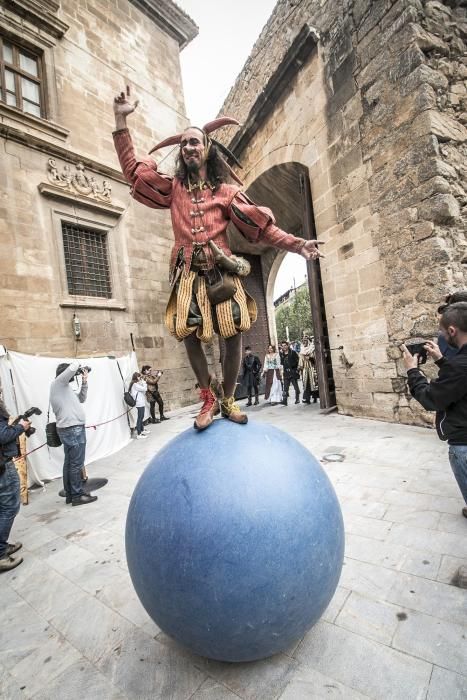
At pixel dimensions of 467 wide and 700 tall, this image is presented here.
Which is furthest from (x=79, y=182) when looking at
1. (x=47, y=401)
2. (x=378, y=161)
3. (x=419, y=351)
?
(x=419, y=351)

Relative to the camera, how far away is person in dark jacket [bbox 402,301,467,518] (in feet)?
7.72

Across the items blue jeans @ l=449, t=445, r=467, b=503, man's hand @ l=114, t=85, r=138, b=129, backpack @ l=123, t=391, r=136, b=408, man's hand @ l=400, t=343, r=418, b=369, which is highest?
man's hand @ l=114, t=85, r=138, b=129

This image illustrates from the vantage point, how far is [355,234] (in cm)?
677

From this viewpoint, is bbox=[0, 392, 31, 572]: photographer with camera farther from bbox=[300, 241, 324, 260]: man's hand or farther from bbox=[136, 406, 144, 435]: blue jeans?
bbox=[136, 406, 144, 435]: blue jeans

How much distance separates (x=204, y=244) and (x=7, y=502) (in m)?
3.28

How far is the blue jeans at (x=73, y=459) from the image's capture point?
15.1 ft

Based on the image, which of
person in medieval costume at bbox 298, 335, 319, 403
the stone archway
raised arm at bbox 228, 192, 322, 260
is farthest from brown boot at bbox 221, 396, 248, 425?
person in medieval costume at bbox 298, 335, 319, 403

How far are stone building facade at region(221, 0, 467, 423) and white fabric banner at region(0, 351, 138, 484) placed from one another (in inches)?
197

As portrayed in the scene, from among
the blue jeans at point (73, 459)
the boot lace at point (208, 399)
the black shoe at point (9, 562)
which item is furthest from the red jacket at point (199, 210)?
the blue jeans at point (73, 459)

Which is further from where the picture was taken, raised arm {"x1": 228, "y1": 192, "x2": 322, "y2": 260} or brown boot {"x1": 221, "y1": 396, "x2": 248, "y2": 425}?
raised arm {"x1": 228, "y1": 192, "x2": 322, "y2": 260}

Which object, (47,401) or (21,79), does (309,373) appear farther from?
(21,79)

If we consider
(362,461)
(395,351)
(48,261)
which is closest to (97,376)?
(48,261)

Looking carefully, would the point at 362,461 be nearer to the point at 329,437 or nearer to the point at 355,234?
the point at 329,437

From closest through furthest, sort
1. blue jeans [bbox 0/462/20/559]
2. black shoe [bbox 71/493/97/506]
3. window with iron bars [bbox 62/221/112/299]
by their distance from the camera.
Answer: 1. blue jeans [bbox 0/462/20/559]
2. black shoe [bbox 71/493/97/506]
3. window with iron bars [bbox 62/221/112/299]
